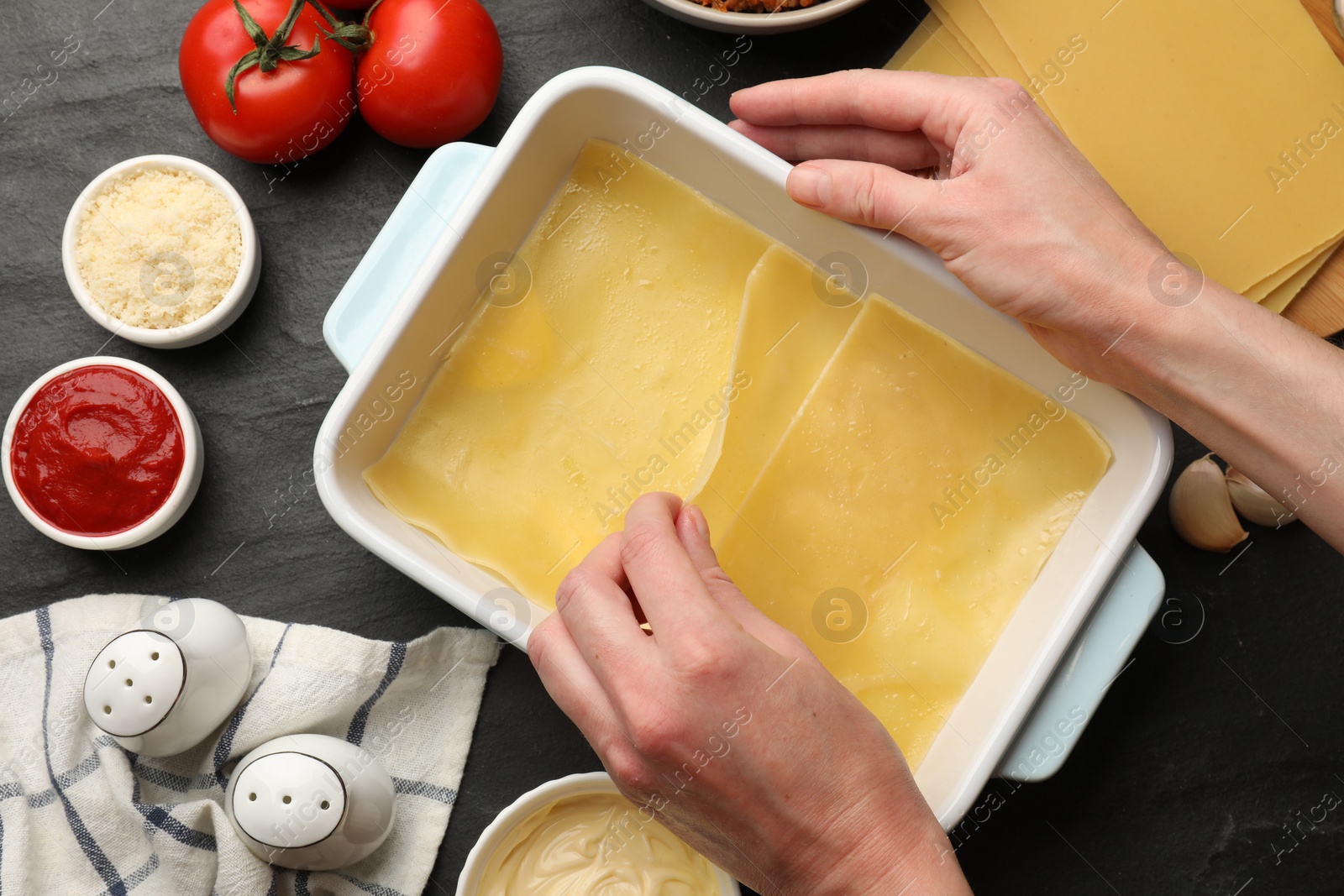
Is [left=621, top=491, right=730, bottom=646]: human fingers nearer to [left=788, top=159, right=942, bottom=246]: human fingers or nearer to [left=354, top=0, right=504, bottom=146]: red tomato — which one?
[left=788, top=159, right=942, bottom=246]: human fingers

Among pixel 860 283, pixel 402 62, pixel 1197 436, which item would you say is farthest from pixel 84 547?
pixel 1197 436

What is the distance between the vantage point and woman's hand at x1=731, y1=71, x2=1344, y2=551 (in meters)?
1.01

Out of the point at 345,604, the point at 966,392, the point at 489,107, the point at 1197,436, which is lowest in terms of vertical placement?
the point at 345,604

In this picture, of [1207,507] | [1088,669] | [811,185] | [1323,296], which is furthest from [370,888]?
[1323,296]

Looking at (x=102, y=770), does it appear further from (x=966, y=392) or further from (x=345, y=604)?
(x=966, y=392)

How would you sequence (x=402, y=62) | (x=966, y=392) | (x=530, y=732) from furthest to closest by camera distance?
(x=530, y=732) < (x=402, y=62) < (x=966, y=392)

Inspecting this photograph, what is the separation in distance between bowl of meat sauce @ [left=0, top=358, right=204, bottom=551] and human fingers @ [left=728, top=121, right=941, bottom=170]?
0.92 metres

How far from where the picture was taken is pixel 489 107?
4.41 feet

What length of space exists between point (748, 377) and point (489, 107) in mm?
608

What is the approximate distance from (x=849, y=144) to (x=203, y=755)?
1269 millimetres

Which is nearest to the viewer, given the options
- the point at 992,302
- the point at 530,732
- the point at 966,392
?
the point at 992,302

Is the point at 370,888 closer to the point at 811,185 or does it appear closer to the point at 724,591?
the point at 724,591

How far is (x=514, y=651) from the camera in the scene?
1384 mm

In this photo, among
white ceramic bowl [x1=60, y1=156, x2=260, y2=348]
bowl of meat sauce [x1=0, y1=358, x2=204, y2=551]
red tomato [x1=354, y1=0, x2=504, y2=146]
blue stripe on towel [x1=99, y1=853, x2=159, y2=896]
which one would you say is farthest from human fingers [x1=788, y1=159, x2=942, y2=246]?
blue stripe on towel [x1=99, y1=853, x2=159, y2=896]
